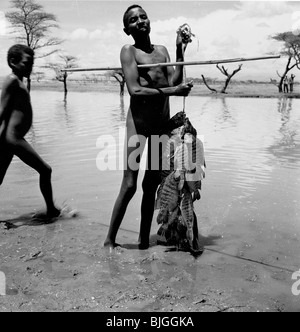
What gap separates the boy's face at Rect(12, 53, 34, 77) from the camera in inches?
154

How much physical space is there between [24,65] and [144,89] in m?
1.52

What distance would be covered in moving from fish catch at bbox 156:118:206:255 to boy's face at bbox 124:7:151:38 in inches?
30.8

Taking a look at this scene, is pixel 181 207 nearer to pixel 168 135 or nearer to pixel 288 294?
pixel 168 135

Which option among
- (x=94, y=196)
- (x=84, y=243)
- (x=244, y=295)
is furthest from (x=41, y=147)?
(x=244, y=295)

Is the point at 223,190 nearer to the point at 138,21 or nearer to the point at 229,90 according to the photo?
the point at 138,21

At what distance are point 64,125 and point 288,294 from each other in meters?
10.7

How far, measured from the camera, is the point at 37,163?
13.6ft

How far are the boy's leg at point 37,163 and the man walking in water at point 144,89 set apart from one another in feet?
3.75

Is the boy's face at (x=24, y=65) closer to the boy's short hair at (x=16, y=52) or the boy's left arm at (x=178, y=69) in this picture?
the boy's short hair at (x=16, y=52)

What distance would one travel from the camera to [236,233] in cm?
390

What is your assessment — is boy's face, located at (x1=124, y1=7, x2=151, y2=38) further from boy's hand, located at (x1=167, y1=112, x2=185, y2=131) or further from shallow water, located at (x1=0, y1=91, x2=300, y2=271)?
shallow water, located at (x1=0, y1=91, x2=300, y2=271)

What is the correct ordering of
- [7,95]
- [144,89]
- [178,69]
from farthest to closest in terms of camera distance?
1. [7,95]
2. [178,69]
3. [144,89]

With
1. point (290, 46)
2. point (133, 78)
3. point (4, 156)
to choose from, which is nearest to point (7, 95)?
point (4, 156)
